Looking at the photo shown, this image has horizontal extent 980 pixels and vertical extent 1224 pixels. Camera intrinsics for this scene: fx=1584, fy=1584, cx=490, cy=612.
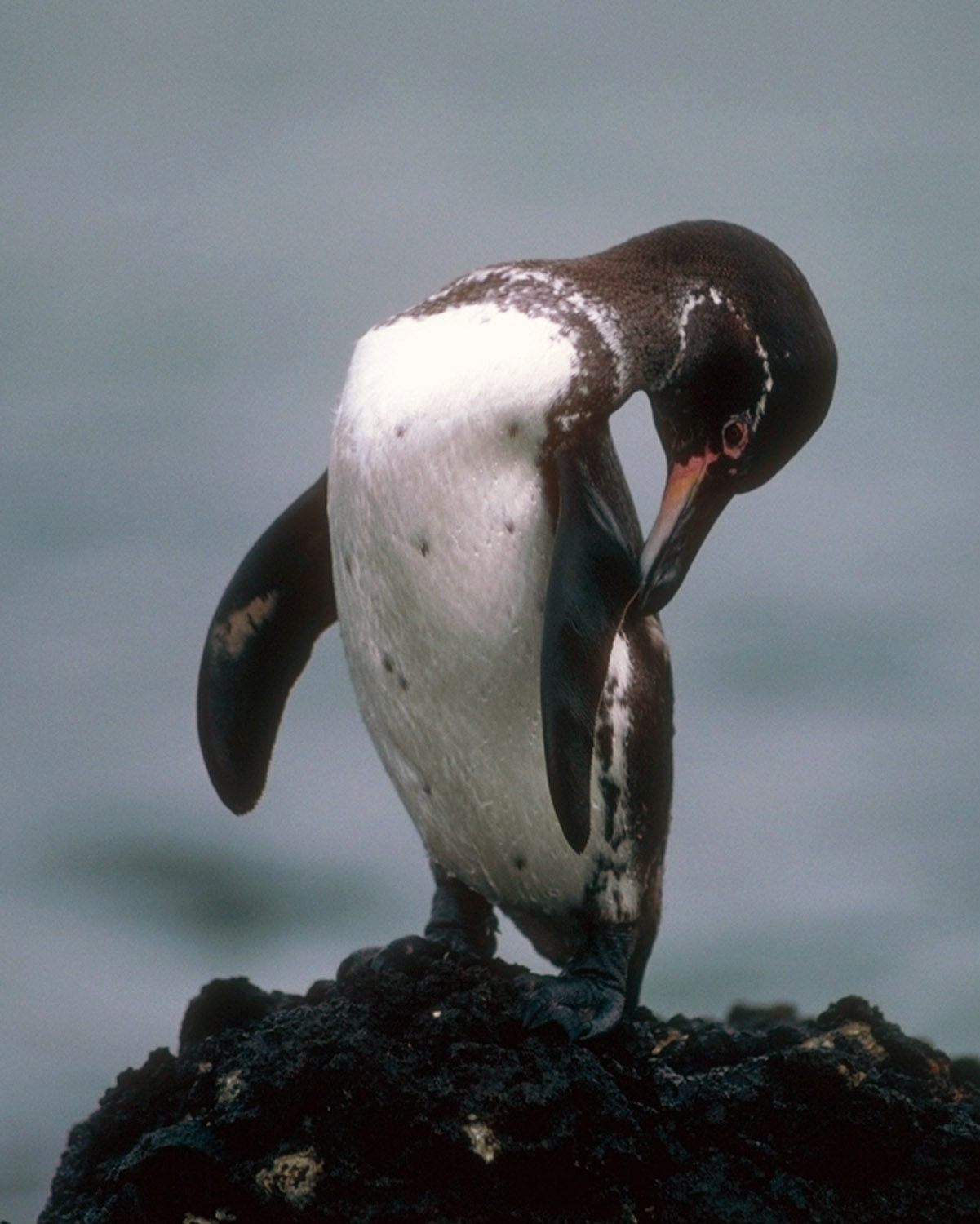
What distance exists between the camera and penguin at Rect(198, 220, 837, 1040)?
2613mm

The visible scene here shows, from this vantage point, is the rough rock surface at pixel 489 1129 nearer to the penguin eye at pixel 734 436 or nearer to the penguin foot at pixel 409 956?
the penguin foot at pixel 409 956

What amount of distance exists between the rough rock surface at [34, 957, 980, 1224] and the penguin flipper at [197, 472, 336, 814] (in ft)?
2.38

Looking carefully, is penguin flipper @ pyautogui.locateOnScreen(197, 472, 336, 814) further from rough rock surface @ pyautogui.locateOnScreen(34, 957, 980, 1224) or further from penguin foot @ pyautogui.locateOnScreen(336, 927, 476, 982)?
rough rock surface @ pyautogui.locateOnScreen(34, 957, 980, 1224)

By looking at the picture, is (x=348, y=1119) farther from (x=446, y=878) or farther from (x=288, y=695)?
(x=288, y=695)

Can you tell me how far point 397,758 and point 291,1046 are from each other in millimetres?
715

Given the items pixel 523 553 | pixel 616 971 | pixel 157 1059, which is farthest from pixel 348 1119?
pixel 523 553

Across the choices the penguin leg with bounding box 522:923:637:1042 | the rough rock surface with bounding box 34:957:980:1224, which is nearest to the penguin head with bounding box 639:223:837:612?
the penguin leg with bounding box 522:923:637:1042

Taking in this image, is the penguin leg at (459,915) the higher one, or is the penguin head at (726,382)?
the penguin head at (726,382)

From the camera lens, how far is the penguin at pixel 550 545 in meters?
2.61

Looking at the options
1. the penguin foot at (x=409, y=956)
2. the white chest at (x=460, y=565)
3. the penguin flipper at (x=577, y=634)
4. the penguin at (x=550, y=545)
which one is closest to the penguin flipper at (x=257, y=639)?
the penguin at (x=550, y=545)

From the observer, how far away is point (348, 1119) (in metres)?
2.23

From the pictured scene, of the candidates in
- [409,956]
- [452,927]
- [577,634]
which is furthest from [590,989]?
[577,634]

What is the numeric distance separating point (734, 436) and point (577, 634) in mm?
549

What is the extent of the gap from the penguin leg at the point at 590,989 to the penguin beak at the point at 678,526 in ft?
2.00
